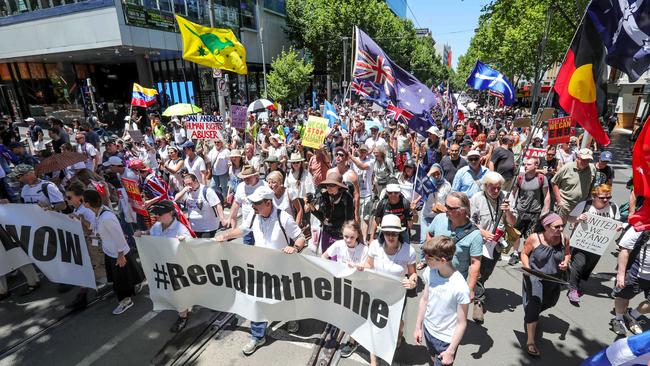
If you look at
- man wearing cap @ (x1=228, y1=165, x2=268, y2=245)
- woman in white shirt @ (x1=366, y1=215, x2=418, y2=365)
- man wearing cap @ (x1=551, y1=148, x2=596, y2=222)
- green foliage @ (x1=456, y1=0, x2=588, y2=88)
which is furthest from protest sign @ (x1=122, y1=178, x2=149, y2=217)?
green foliage @ (x1=456, y1=0, x2=588, y2=88)

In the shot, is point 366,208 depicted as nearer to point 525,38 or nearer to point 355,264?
point 355,264

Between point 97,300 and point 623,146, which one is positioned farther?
point 623,146

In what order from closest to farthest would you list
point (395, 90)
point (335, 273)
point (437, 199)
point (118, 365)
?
1. point (335, 273)
2. point (118, 365)
3. point (437, 199)
4. point (395, 90)

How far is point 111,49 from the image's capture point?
2069 cm

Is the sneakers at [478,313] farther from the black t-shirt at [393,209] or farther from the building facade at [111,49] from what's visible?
the building facade at [111,49]

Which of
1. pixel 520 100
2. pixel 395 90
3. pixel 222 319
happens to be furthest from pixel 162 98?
pixel 520 100

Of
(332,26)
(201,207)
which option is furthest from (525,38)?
(201,207)

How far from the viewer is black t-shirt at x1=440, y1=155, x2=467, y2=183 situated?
20.6 feet

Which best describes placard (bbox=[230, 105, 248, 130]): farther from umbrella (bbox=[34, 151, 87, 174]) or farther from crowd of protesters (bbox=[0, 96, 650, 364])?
umbrella (bbox=[34, 151, 87, 174])

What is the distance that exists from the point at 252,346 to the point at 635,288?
4.53m

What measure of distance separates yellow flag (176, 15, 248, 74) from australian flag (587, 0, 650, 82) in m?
6.93

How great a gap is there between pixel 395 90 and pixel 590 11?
4.49 meters

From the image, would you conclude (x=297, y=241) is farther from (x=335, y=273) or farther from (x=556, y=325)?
(x=556, y=325)

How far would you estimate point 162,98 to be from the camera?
2922cm
